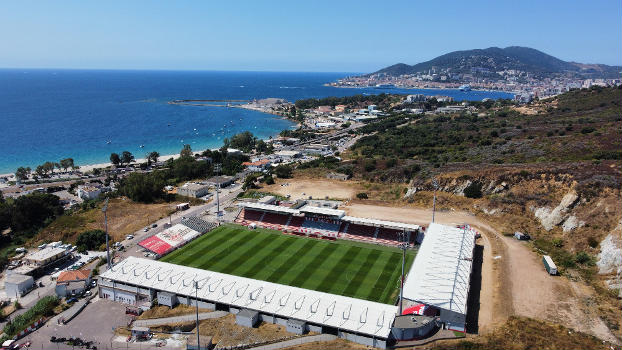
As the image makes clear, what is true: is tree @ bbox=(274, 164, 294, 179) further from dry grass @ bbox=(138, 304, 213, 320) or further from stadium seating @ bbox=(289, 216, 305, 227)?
dry grass @ bbox=(138, 304, 213, 320)

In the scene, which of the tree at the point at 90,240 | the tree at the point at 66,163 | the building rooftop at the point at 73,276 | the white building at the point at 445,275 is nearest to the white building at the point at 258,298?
the building rooftop at the point at 73,276

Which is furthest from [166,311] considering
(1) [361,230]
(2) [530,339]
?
(2) [530,339]

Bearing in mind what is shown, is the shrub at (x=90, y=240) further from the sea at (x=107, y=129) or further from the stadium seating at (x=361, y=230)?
the sea at (x=107, y=129)

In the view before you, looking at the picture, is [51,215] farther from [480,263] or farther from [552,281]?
[552,281]

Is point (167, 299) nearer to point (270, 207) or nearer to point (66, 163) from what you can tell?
point (270, 207)

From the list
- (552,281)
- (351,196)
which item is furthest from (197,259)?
(552,281)

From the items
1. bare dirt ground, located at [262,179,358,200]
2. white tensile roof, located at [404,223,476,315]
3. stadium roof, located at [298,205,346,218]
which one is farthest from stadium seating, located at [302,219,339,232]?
bare dirt ground, located at [262,179,358,200]

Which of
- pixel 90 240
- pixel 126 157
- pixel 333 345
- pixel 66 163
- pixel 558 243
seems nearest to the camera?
pixel 333 345
